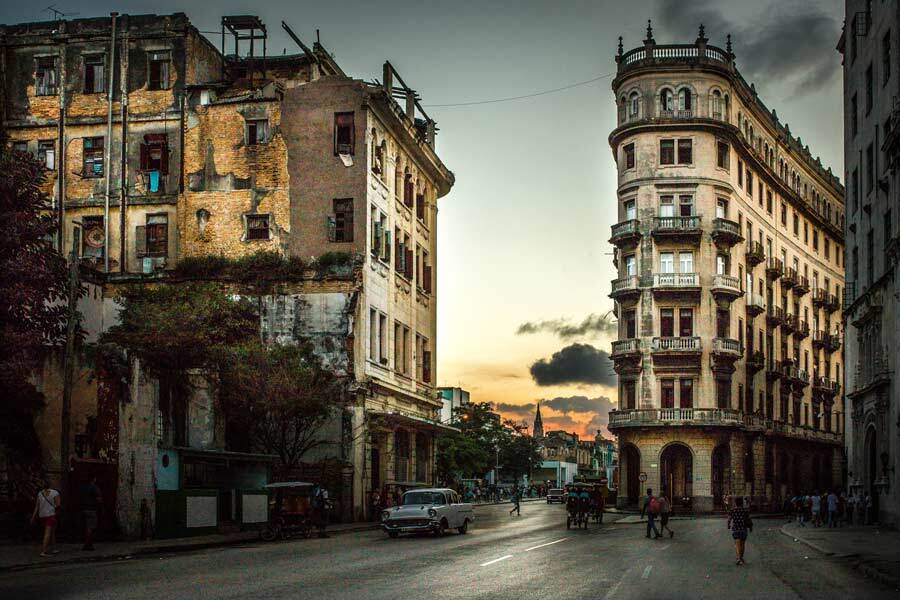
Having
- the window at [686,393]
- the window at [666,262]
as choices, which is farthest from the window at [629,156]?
the window at [686,393]

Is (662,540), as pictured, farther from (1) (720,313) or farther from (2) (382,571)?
(1) (720,313)

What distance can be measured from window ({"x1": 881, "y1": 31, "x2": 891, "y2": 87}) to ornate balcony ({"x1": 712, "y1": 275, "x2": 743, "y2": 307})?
29.5 metres

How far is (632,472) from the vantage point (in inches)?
2933

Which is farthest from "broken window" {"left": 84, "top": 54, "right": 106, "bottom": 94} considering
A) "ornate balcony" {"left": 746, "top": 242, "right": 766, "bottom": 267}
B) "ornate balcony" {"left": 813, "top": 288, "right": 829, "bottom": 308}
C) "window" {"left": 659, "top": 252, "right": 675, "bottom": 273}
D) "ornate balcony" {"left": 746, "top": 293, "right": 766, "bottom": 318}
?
"ornate balcony" {"left": 813, "top": 288, "right": 829, "bottom": 308}

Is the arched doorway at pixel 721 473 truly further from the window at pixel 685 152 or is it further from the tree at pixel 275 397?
the tree at pixel 275 397

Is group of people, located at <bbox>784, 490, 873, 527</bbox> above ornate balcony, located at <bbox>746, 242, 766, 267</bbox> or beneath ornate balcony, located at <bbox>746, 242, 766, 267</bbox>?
beneath

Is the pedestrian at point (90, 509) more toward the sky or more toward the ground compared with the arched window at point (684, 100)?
more toward the ground

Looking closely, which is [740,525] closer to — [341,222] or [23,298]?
[23,298]

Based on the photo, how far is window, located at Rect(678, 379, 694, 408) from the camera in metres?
72.1

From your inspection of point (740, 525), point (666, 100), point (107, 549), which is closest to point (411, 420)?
point (107, 549)

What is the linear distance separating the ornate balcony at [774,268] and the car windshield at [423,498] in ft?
169

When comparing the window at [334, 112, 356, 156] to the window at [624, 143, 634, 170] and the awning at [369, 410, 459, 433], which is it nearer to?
the awning at [369, 410, 459, 433]

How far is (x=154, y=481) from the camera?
30.5m

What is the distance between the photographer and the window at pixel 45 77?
51531 mm
